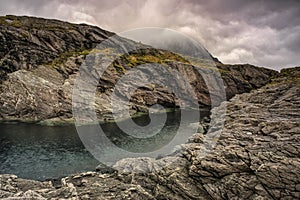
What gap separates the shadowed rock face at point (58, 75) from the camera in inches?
3369

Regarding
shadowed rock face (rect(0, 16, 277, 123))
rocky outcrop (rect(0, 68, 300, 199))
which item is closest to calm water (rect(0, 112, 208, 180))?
rocky outcrop (rect(0, 68, 300, 199))

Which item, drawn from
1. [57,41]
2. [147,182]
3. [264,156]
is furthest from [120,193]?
[57,41]

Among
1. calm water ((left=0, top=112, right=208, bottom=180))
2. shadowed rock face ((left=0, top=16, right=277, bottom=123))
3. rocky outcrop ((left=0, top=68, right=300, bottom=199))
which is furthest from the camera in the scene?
shadowed rock face ((left=0, top=16, right=277, bottom=123))

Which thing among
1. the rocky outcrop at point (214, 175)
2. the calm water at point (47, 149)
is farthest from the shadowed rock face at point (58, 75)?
the rocky outcrop at point (214, 175)

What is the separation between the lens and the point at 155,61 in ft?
477

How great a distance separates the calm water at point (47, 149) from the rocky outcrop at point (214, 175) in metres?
9.96

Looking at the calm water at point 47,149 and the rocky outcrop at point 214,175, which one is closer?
the rocky outcrop at point 214,175

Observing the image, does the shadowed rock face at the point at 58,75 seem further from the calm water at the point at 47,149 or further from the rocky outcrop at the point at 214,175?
the rocky outcrop at the point at 214,175

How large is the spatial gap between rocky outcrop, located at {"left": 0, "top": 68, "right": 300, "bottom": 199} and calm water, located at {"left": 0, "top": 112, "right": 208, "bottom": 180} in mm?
9963

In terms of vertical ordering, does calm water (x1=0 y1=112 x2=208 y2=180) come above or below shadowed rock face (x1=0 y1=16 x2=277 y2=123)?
below

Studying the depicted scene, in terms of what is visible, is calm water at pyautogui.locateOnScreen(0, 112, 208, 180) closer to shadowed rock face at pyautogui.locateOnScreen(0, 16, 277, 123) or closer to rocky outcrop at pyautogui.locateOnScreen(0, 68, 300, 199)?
rocky outcrop at pyautogui.locateOnScreen(0, 68, 300, 199)

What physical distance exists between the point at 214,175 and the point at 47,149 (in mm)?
40599

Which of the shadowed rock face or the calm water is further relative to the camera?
Answer: the shadowed rock face

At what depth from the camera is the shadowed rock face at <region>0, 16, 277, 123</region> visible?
85.6m
